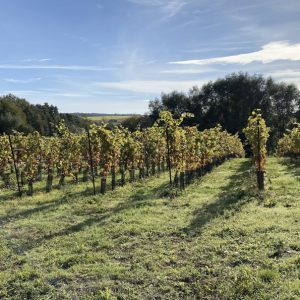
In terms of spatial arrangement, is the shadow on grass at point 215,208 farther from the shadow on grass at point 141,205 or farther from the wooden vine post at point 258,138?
the wooden vine post at point 258,138

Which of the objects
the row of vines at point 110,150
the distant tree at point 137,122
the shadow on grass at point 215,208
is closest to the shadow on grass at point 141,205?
the shadow on grass at point 215,208

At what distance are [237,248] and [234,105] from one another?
52.9m

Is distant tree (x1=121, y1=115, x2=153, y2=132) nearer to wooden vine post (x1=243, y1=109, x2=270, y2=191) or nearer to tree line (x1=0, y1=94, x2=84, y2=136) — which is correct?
tree line (x1=0, y1=94, x2=84, y2=136)

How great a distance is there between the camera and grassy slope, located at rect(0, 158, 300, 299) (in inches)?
197

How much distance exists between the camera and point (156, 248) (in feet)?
22.5

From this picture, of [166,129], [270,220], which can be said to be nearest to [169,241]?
[270,220]

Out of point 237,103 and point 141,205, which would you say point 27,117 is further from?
point 141,205

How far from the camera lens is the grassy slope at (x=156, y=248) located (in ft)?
16.4

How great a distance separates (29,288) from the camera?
17.1ft

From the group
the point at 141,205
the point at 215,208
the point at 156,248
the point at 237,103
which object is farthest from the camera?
the point at 237,103

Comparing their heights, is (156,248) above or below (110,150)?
below

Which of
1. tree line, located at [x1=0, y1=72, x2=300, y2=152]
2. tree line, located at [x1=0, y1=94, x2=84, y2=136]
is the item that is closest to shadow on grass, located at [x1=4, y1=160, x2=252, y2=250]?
tree line, located at [x1=0, y1=94, x2=84, y2=136]

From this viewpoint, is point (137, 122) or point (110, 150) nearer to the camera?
point (110, 150)

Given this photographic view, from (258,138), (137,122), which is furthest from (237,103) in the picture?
(258,138)
